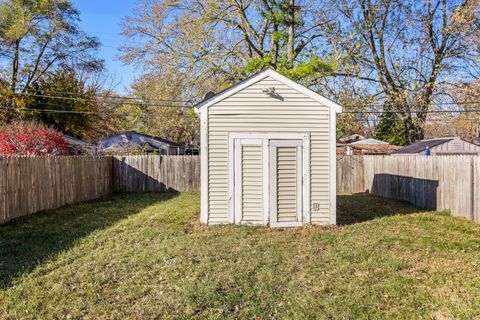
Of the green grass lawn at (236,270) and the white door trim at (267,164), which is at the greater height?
the white door trim at (267,164)

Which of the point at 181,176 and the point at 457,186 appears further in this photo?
the point at 181,176

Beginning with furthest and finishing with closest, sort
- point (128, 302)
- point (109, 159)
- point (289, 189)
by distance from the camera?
point (109, 159) → point (289, 189) → point (128, 302)

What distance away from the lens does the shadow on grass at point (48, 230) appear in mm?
5312

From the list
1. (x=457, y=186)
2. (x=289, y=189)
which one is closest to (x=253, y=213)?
(x=289, y=189)

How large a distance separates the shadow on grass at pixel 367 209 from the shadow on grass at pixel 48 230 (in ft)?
18.0

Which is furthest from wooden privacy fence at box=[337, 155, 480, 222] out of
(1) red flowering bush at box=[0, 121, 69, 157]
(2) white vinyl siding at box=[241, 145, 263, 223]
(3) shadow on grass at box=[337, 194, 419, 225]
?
(1) red flowering bush at box=[0, 121, 69, 157]

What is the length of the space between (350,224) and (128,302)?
5585mm

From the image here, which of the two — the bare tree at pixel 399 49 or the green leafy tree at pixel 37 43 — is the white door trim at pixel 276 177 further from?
the green leafy tree at pixel 37 43

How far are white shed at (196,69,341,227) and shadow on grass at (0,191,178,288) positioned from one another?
2617 mm

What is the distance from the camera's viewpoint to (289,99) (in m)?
8.16

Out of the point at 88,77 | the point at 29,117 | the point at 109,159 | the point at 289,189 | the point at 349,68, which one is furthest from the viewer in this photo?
the point at 88,77

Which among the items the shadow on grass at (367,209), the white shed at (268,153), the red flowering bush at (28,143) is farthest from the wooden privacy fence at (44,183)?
the shadow on grass at (367,209)

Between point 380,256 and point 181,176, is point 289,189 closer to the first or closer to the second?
point 380,256

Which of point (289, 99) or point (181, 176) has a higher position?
point (289, 99)
